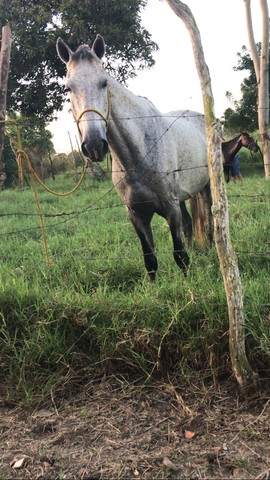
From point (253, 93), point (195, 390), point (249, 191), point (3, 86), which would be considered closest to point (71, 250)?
point (3, 86)

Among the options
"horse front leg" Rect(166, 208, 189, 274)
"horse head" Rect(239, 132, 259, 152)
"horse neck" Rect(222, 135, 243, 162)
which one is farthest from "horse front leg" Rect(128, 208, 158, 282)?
"horse neck" Rect(222, 135, 243, 162)

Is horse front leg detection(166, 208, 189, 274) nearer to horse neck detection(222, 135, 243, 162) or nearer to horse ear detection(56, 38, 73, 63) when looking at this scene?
horse ear detection(56, 38, 73, 63)

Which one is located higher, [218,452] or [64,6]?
[64,6]

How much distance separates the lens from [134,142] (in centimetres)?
329

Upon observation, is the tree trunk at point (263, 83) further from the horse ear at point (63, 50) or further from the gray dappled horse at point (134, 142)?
the horse ear at point (63, 50)

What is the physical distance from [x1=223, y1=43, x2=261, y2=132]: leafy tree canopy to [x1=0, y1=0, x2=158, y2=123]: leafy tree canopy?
564cm

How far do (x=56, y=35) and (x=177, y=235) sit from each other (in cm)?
1026

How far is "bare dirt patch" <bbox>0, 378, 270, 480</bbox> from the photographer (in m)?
1.94

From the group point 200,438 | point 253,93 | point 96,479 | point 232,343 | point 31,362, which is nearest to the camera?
point 96,479

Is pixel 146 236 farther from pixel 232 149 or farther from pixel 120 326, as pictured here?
pixel 232 149

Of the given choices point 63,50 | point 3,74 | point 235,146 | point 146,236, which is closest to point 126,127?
Answer: point 63,50

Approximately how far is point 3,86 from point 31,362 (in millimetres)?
3126

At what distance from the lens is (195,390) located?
2477 millimetres

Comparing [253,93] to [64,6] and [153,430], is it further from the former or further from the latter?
[153,430]
